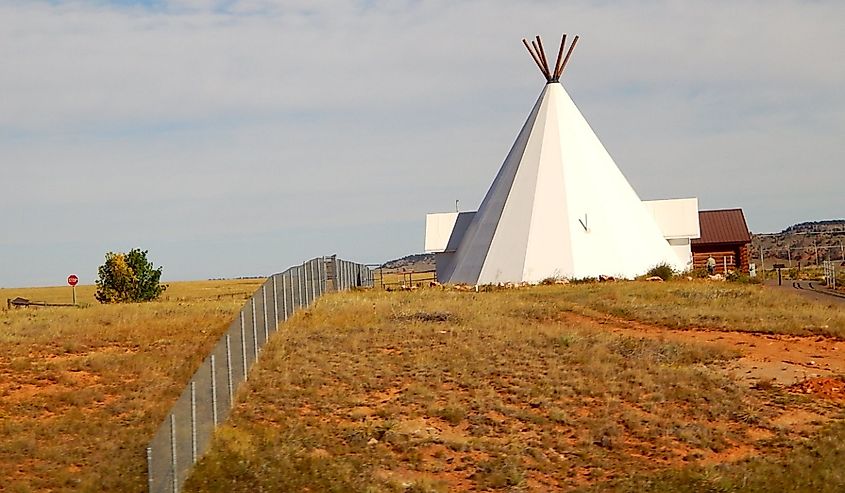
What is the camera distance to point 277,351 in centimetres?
1852

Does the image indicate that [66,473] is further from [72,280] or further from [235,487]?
[72,280]

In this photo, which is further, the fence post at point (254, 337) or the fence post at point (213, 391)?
the fence post at point (254, 337)

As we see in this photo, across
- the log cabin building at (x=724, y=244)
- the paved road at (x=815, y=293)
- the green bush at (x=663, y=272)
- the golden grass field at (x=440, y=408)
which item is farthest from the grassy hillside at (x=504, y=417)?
the log cabin building at (x=724, y=244)

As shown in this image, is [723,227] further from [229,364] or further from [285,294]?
[229,364]

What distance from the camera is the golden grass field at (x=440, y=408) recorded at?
1280cm

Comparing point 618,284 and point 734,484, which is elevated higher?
point 618,284

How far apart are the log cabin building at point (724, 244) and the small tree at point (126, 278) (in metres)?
28.6

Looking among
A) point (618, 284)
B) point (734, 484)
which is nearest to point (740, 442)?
point (734, 484)

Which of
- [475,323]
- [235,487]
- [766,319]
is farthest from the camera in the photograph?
[766,319]

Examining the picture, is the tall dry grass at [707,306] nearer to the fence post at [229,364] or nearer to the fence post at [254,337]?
the fence post at [254,337]

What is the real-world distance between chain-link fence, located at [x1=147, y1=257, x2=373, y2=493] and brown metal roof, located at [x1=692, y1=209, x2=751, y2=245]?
3224 centimetres

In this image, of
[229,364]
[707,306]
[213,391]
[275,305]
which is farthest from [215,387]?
[707,306]

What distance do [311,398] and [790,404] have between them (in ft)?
25.2

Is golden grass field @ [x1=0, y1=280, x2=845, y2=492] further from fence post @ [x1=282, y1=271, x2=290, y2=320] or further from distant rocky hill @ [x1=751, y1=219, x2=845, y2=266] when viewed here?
distant rocky hill @ [x1=751, y1=219, x2=845, y2=266]
